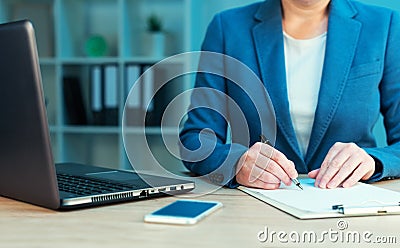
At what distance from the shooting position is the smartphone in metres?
0.81

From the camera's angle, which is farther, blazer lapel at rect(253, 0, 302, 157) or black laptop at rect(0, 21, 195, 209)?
blazer lapel at rect(253, 0, 302, 157)

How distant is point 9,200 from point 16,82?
11.5 inches

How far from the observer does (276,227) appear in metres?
0.80

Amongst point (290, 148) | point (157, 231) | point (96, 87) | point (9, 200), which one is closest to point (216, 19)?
point (290, 148)

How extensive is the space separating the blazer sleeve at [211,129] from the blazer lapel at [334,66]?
25 centimetres

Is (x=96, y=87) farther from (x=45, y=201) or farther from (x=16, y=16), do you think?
(x=45, y=201)

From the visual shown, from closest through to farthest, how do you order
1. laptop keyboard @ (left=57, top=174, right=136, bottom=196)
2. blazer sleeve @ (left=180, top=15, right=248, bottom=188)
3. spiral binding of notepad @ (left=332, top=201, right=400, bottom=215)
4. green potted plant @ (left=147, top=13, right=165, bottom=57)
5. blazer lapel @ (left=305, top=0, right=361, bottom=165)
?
spiral binding of notepad @ (left=332, top=201, right=400, bottom=215) → laptop keyboard @ (left=57, top=174, right=136, bottom=196) → blazer sleeve @ (left=180, top=15, right=248, bottom=188) → blazer lapel @ (left=305, top=0, right=361, bottom=165) → green potted plant @ (left=147, top=13, right=165, bottom=57)

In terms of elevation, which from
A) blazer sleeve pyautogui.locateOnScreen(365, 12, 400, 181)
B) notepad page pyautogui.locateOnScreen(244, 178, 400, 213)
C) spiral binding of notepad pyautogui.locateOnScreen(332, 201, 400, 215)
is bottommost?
notepad page pyautogui.locateOnScreen(244, 178, 400, 213)

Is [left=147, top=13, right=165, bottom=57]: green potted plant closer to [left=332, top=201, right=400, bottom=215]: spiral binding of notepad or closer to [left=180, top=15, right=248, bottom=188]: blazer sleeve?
[left=180, top=15, right=248, bottom=188]: blazer sleeve

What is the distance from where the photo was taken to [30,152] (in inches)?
33.1

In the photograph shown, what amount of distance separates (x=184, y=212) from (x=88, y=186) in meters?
0.25

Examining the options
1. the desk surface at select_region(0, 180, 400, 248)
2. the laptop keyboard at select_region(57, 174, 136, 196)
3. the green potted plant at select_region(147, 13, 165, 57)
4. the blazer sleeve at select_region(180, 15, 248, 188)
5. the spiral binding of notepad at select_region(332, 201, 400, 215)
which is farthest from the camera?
the green potted plant at select_region(147, 13, 165, 57)
